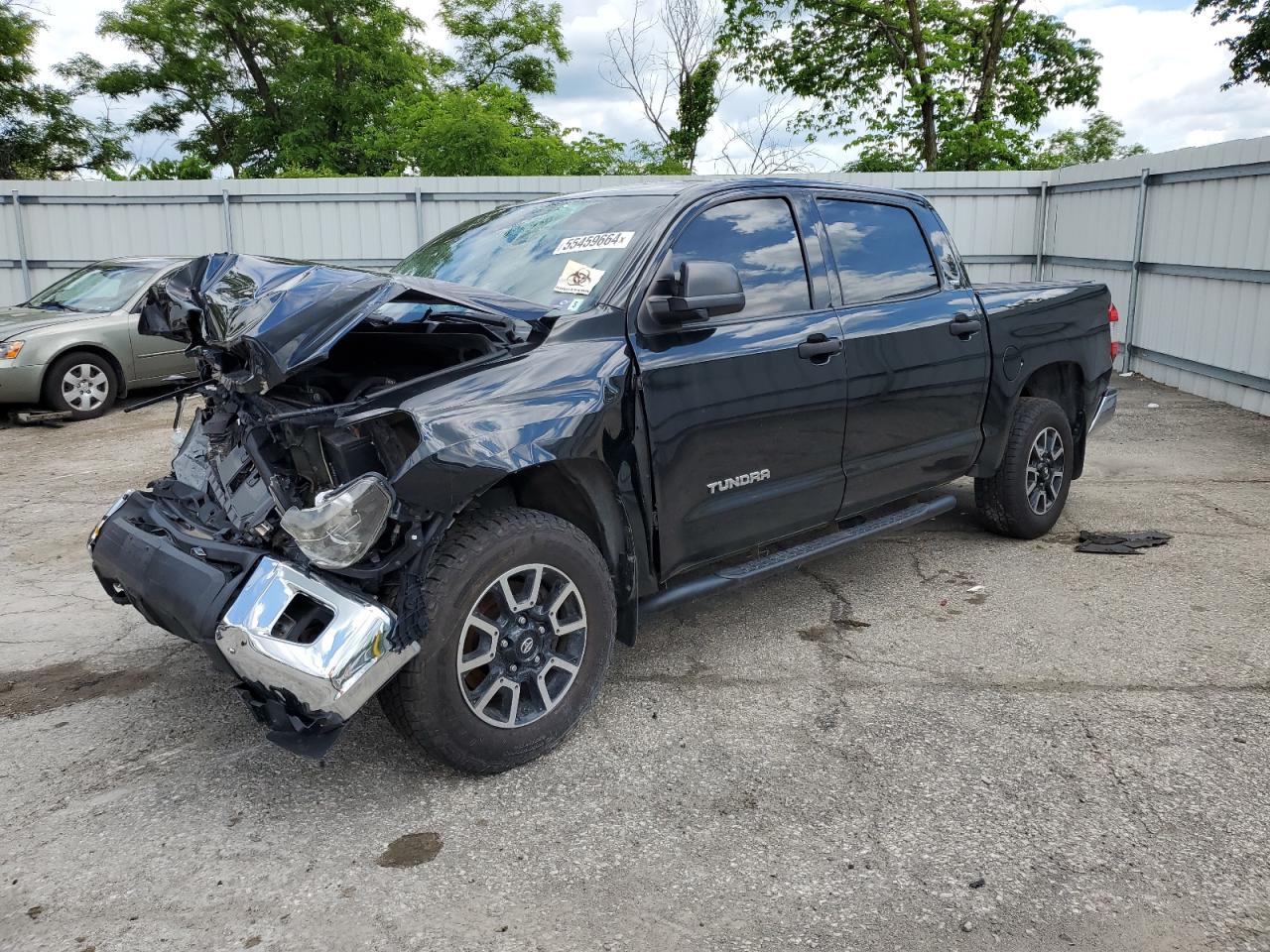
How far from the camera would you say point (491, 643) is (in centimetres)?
305

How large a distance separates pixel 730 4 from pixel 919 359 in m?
23.1

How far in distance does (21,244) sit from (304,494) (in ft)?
41.7

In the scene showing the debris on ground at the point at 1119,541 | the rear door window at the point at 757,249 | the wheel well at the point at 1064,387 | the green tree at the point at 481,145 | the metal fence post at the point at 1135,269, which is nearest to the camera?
the rear door window at the point at 757,249

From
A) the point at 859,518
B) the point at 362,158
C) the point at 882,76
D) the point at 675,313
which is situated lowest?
the point at 859,518

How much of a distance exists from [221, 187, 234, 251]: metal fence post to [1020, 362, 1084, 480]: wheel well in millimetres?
11131

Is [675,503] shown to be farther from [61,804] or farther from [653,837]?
[61,804]

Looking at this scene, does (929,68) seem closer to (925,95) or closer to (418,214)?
(925,95)

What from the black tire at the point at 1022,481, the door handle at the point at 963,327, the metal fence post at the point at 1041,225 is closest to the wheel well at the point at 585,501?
the door handle at the point at 963,327

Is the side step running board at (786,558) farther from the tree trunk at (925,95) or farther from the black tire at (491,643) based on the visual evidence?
the tree trunk at (925,95)

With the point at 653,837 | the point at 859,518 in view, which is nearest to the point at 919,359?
the point at 859,518

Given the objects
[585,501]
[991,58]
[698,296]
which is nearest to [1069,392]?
[698,296]

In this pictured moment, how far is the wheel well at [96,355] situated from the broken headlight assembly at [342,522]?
26.6 feet

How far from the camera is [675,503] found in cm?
359

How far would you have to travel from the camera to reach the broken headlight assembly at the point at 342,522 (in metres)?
2.72
